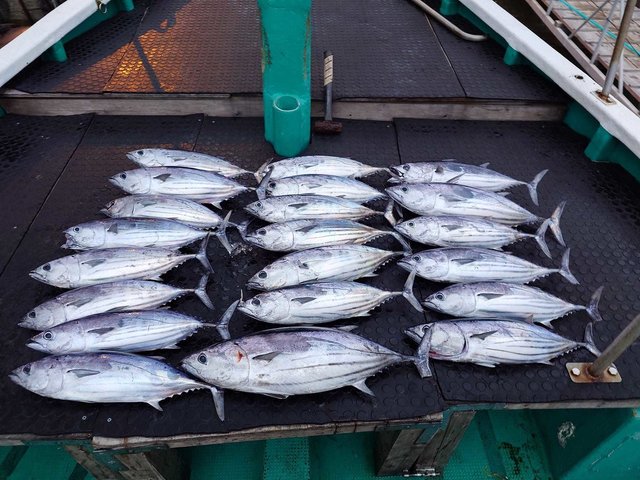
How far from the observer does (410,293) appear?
2881 millimetres

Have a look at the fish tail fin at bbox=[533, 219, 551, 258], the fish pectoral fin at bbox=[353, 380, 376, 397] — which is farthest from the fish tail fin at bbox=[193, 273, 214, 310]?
the fish tail fin at bbox=[533, 219, 551, 258]

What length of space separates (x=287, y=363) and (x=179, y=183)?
6.12 feet

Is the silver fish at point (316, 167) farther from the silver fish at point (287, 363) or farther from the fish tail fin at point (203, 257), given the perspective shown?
the silver fish at point (287, 363)

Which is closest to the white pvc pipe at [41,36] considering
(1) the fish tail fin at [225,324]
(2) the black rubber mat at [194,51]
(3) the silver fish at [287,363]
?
(2) the black rubber mat at [194,51]

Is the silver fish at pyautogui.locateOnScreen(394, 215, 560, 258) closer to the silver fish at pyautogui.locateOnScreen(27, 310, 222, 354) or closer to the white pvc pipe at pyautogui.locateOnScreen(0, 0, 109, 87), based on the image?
the silver fish at pyautogui.locateOnScreen(27, 310, 222, 354)

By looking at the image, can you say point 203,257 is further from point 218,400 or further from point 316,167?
point 316,167

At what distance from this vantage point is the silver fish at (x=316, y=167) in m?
3.67

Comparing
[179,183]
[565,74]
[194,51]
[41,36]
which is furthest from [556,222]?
[41,36]

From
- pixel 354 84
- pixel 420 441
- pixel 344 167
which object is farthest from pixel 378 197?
pixel 420 441

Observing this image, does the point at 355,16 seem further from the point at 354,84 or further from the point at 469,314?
the point at 469,314

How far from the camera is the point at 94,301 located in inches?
107

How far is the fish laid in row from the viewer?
236cm

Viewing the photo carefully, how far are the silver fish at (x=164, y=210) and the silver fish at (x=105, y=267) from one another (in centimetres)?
38

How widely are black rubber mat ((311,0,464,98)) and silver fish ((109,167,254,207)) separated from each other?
58.9 inches
